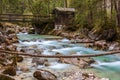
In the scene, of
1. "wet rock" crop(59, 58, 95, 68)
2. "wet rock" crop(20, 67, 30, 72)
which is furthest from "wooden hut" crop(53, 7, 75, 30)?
"wet rock" crop(20, 67, 30, 72)

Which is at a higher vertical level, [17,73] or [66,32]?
[17,73]

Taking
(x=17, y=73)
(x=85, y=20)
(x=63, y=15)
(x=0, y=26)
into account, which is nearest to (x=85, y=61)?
(x=17, y=73)

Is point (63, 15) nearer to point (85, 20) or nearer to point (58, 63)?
point (85, 20)

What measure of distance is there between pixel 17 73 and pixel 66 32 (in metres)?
19.7

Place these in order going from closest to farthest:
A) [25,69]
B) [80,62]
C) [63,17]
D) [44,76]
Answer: [44,76]
[25,69]
[80,62]
[63,17]

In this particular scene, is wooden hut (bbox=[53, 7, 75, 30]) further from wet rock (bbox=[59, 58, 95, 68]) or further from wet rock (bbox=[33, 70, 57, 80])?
wet rock (bbox=[33, 70, 57, 80])

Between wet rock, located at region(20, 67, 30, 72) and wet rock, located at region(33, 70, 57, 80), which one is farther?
wet rock, located at region(20, 67, 30, 72)

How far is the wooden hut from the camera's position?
31723 mm

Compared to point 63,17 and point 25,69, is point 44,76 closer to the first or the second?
point 25,69

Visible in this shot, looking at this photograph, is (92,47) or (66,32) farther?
(66,32)

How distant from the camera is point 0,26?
1059 inches

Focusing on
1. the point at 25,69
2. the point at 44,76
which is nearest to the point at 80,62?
the point at 25,69

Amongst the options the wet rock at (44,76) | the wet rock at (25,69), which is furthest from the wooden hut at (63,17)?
the wet rock at (44,76)

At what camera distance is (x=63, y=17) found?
32.3 metres
